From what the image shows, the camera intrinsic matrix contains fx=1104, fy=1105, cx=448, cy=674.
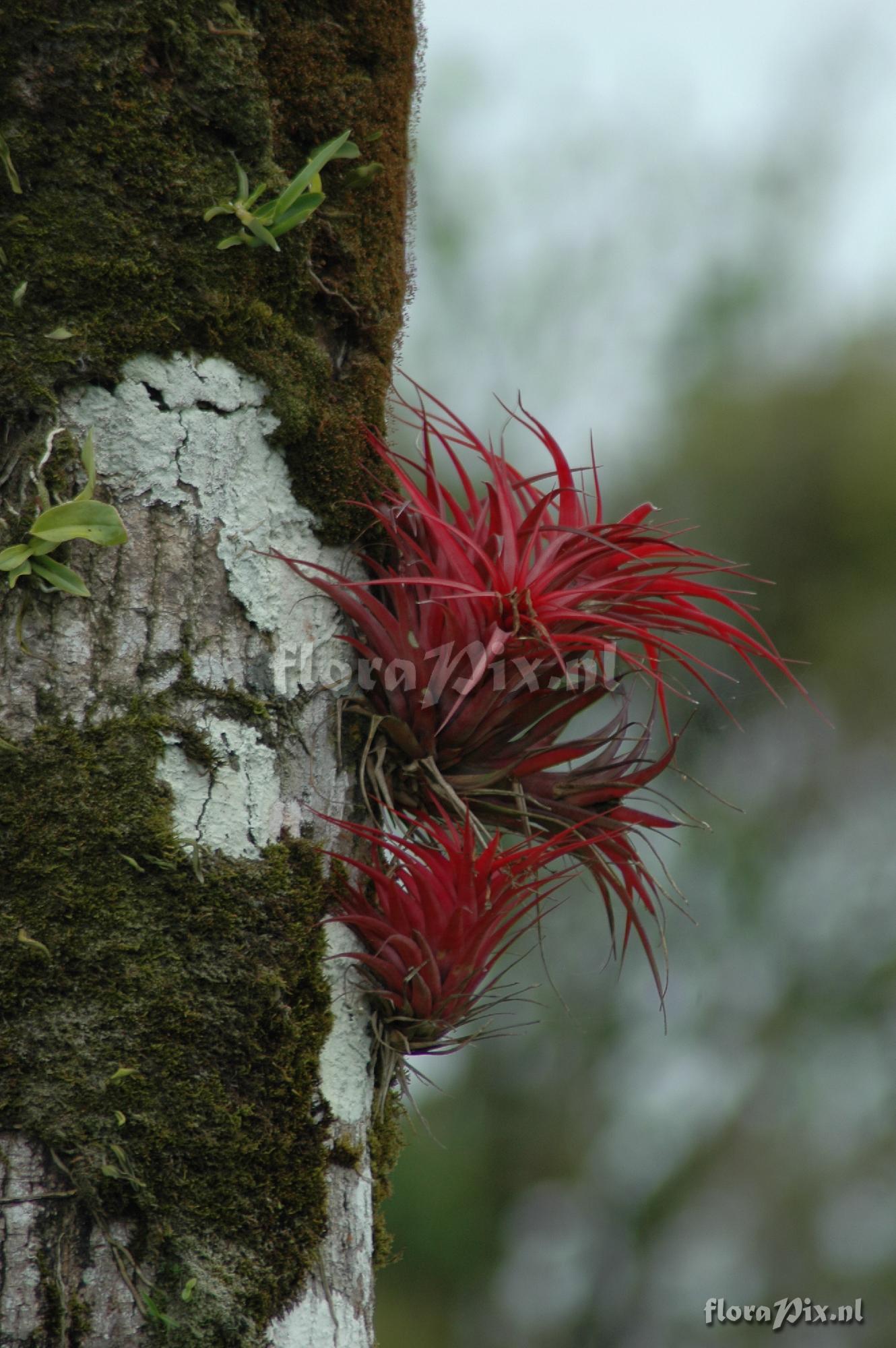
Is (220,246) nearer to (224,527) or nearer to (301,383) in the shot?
(301,383)

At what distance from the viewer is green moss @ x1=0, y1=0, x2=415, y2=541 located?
3.52 feet

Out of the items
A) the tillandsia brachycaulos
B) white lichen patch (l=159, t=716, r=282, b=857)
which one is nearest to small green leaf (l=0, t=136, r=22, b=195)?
the tillandsia brachycaulos

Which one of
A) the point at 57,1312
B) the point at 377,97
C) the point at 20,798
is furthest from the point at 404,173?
the point at 57,1312

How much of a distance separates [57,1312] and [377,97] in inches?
50.2

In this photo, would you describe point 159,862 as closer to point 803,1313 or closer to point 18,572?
point 18,572

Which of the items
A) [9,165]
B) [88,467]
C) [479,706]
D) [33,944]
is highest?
[9,165]

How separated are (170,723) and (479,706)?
325mm

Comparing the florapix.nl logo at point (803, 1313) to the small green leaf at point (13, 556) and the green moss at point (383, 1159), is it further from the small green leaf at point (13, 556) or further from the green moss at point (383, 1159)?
the small green leaf at point (13, 556)

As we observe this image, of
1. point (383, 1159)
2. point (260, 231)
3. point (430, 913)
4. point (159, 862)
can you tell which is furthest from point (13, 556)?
point (383, 1159)

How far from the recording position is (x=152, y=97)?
110 cm

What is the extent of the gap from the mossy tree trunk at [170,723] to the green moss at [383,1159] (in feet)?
0.22

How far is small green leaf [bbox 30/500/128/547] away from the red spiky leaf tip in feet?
1.16

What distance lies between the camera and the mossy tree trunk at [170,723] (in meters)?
0.97

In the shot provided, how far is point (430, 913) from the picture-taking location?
3.79 feet
